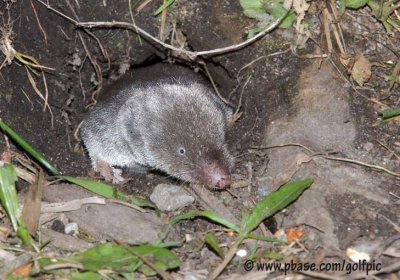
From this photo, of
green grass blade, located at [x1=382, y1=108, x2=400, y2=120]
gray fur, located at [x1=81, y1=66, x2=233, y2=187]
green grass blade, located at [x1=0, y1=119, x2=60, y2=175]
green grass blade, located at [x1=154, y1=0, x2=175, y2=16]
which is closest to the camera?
green grass blade, located at [x1=0, y1=119, x2=60, y2=175]

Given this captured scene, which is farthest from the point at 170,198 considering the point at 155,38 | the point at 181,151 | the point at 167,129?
the point at 155,38

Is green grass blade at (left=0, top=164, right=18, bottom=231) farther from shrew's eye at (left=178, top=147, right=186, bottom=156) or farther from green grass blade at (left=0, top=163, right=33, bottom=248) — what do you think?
shrew's eye at (left=178, top=147, right=186, bottom=156)

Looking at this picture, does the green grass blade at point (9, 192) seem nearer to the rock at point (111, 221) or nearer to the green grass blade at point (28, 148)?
the green grass blade at point (28, 148)

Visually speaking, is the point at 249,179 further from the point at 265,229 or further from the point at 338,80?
the point at 338,80

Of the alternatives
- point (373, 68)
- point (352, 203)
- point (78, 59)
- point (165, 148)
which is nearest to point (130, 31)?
point (78, 59)

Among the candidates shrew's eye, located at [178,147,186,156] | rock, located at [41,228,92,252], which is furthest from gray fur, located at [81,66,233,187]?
rock, located at [41,228,92,252]

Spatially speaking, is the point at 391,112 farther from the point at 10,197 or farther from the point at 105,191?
the point at 10,197
